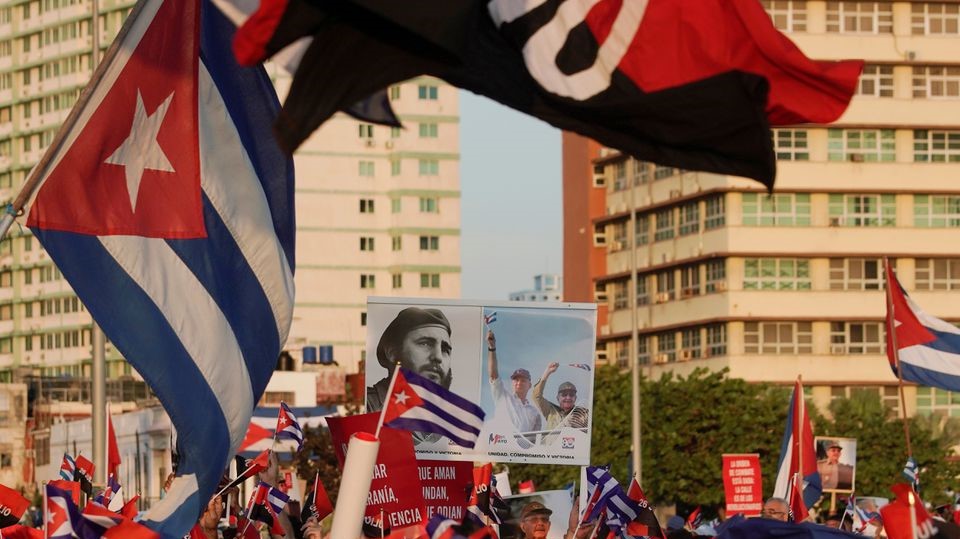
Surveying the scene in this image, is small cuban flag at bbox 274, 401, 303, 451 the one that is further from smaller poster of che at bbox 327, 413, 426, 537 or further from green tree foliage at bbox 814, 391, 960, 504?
green tree foliage at bbox 814, 391, 960, 504

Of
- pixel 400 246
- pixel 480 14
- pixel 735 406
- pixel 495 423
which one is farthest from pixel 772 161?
pixel 400 246

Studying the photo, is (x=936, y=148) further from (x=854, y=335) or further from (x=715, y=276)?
(x=715, y=276)

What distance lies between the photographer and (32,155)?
400 feet

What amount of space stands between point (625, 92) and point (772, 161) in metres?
0.67

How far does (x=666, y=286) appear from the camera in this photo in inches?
3533

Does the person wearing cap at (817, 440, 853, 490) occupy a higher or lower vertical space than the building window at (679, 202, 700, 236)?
lower

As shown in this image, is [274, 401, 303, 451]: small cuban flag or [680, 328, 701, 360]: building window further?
[680, 328, 701, 360]: building window

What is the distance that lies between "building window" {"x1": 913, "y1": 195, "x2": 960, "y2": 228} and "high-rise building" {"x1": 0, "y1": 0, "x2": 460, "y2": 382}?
3548 cm

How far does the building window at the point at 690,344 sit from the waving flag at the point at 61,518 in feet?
257

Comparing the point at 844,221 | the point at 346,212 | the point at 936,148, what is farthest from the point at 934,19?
the point at 346,212

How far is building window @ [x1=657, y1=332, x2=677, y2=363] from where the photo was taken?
8844 cm

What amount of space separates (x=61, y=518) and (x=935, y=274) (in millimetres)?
79038

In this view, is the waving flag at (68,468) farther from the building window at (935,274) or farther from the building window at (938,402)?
the building window at (935,274)

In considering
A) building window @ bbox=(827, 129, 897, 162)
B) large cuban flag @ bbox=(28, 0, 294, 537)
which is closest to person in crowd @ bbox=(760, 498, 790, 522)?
large cuban flag @ bbox=(28, 0, 294, 537)
